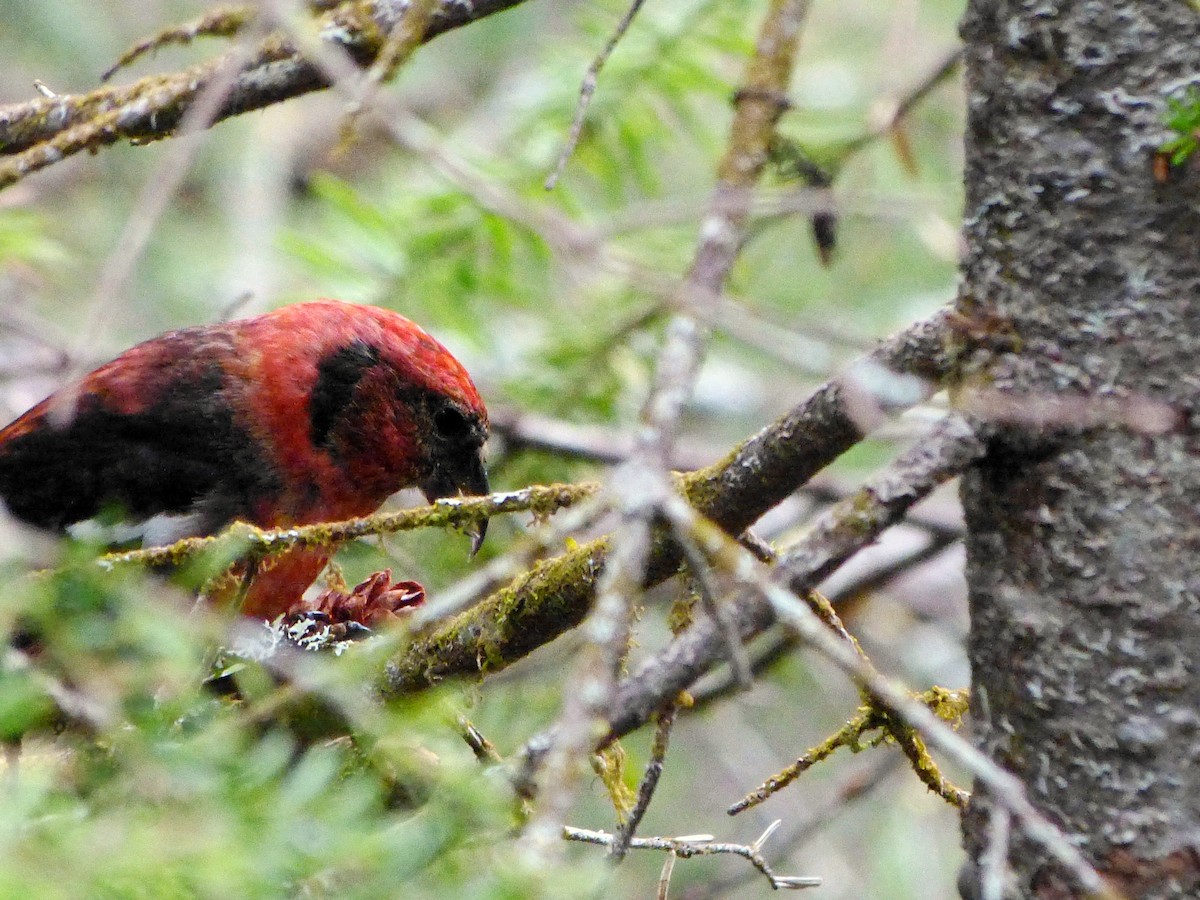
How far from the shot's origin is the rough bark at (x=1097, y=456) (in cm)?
162

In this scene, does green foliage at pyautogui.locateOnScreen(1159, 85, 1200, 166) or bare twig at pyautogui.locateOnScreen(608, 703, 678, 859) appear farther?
bare twig at pyautogui.locateOnScreen(608, 703, 678, 859)

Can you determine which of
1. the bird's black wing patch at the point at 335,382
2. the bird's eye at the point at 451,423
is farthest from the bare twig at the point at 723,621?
the bird's black wing patch at the point at 335,382

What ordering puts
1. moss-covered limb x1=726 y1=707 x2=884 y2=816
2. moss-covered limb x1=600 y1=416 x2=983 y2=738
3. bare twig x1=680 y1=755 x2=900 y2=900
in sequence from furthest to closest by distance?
1. bare twig x1=680 y1=755 x2=900 y2=900
2. moss-covered limb x1=726 y1=707 x2=884 y2=816
3. moss-covered limb x1=600 y1=416 x2=983 y2=738

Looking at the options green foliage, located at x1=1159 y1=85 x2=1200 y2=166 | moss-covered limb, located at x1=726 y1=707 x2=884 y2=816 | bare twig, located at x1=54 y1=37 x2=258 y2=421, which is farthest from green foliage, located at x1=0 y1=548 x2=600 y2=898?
green foliage, located at x1=1159 y1=85 x2=1200 y2=166

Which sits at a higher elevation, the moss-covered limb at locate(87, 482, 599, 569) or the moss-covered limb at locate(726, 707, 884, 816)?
the moss-covered limb at locate(87, 482, 599, 569)

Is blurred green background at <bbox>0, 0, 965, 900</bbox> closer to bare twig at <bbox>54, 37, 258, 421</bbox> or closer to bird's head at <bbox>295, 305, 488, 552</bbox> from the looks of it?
bare twig at <bbox>54, 37, 258, 421</bbox>

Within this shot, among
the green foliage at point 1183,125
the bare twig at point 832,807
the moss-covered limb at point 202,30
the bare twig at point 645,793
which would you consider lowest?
the bare twig at point 832,807

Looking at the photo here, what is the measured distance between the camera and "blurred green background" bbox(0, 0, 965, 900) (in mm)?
1195

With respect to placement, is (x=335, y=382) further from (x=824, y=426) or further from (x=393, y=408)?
(x=824, y=426)

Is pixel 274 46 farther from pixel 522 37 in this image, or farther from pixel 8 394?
pixel 522 37

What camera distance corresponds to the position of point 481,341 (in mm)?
4344

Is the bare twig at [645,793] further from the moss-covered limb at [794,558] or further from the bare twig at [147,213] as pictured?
the bare twig at [147,213]

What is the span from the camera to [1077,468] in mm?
1644

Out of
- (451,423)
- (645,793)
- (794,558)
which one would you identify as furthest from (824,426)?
(451,423)
